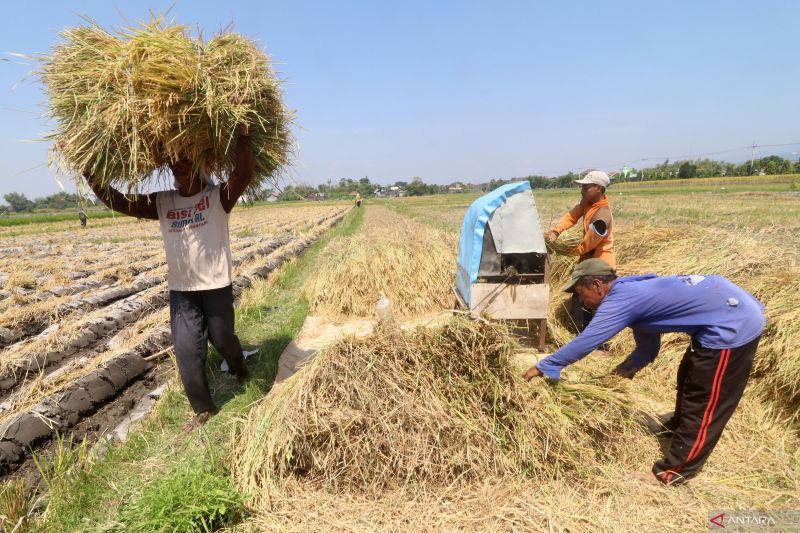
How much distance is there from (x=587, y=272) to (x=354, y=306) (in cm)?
399

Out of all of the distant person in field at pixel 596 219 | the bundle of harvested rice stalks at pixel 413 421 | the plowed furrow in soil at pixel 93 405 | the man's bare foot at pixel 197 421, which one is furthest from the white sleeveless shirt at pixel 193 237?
the distant person in field at pixel 596 219

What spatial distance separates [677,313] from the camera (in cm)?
226

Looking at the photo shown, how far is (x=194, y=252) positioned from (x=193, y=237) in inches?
4.3

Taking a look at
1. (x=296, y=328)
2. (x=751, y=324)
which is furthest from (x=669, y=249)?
(x=296, y=328)

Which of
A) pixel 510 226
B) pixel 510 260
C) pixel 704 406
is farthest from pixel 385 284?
pixel 704 406

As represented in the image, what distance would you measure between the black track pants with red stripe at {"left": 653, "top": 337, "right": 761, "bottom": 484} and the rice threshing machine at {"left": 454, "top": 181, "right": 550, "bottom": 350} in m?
1.69

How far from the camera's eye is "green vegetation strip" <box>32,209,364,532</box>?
73.4 inches

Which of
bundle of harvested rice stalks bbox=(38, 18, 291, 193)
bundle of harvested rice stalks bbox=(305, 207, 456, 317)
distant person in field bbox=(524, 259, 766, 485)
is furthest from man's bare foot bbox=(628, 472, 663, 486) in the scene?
bundle of harvested rice stalks bbox=(305, 207, 456, 317)

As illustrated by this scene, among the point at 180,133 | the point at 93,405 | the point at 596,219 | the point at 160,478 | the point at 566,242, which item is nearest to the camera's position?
the point at 160,478

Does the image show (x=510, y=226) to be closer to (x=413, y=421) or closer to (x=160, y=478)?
(x=413, y=421)

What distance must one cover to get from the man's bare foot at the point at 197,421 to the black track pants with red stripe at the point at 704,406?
308 cm

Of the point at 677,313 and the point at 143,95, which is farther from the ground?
the point at 143,95

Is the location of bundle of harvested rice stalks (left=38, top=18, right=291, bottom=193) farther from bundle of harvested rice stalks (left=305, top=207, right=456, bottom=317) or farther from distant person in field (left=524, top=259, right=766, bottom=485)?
bundle of harvested rice stalks (left=305, top=207, right=456, bottom=317)

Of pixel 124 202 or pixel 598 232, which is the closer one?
pixel 124 202
